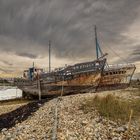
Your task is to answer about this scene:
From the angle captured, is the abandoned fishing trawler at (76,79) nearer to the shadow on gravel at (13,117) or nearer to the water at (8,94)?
the water at (8,94)

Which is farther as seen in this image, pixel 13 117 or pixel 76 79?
pixel 76 79

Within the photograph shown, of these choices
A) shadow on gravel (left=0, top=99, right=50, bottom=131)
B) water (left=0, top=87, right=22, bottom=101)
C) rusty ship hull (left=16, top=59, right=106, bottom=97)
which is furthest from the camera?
water (left=0, top=87, right=22, bottom=101)

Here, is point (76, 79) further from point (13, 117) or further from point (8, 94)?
point (8, 94)

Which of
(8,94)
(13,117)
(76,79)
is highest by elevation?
(76,79)

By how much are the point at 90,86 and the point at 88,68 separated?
2913mm

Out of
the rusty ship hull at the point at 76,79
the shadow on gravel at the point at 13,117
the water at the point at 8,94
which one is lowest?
the shadow on gravel at the point at 13,117

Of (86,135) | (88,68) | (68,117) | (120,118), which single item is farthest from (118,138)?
(88,68)

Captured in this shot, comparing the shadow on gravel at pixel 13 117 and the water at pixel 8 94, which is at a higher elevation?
the water at pixel 8 94

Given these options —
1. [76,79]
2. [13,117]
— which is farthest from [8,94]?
[13,117]

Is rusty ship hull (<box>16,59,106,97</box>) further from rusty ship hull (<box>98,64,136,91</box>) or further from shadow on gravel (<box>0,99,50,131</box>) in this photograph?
shadow on gravel (<box>0,99,50,131</box>)

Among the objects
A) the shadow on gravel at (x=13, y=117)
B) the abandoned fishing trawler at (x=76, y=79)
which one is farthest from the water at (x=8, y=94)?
the shadow on gravel at (x=13, y=117)

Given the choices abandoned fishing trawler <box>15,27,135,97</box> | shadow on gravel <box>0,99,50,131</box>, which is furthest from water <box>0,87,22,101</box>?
shadow on gravel <box>0,99,50,131</box>

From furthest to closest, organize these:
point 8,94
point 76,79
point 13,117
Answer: point 8,94 < point 76,79 < point 13,117

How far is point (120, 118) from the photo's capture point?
14.9 metres
